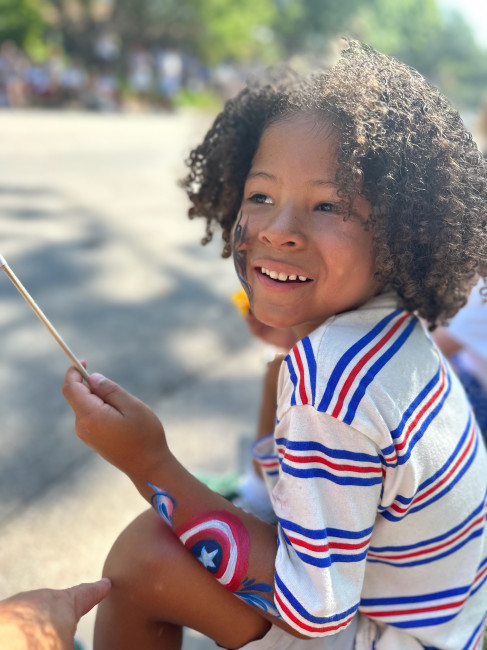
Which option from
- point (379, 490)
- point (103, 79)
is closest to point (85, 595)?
point (379, 490)

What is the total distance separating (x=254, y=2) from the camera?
23391 millimetres

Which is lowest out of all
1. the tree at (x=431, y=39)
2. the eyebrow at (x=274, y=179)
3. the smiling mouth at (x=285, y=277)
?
the smiling mouth at (x=285, y=277)

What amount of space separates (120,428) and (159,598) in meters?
0.28

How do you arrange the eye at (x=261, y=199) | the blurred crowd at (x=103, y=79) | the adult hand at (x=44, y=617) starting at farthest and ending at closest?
the blurred crowd at (x=103, y=79) → the eye at (x=261, y=199) → the adult hand at (x=44, y=617)

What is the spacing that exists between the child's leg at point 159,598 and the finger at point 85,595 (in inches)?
1.6


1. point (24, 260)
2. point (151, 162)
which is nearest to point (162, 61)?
point (151, 162)

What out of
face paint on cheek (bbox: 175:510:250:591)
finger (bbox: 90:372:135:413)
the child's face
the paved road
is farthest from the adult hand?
the child's face

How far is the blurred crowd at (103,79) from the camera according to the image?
13.5 m

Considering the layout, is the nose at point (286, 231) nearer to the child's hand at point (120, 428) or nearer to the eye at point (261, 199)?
the eye at point (261, 199)

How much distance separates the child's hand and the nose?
35 centimetres

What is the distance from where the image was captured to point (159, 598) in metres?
1.08

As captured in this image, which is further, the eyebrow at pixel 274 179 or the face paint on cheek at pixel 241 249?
the face paint on cheek at pixel 241 249

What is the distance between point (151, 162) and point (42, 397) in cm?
560

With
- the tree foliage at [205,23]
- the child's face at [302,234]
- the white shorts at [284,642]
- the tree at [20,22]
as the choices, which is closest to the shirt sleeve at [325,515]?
the white shorts at [284,642]
